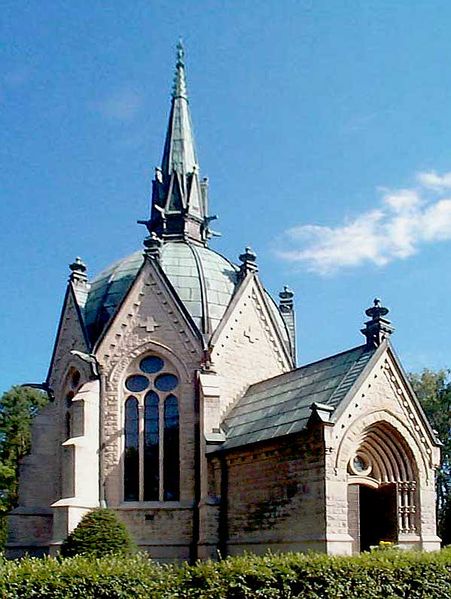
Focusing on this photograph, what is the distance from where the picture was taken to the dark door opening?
22.8 m

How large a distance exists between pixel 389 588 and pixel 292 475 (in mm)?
5406

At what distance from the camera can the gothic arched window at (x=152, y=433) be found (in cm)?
2556

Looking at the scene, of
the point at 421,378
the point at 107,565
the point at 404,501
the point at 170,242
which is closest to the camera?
the point at 107,565

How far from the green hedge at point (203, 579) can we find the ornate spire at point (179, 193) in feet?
60.4

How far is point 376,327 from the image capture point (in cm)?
2242

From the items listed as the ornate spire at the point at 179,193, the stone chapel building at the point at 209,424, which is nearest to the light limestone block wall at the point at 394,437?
the stone chapel building at the point at 209,424

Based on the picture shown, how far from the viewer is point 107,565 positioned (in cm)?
1521

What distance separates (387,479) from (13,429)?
35.7 meters

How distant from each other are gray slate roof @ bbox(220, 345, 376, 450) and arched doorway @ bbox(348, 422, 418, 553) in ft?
5.04

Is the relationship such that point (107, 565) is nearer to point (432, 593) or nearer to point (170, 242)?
point (432, 593)

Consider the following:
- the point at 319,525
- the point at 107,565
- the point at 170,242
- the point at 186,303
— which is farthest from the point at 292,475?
the point at 170,242

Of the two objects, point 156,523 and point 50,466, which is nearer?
point 156,523

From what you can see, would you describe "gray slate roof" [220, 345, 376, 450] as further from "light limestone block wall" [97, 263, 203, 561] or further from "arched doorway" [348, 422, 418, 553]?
"light limestone block wall" [97, 263, 203, 561]

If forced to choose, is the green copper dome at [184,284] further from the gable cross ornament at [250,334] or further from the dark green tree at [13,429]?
the dark green tree at [13,429]
